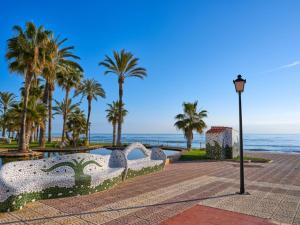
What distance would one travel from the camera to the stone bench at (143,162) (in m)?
10.7

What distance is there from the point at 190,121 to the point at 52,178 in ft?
68.3

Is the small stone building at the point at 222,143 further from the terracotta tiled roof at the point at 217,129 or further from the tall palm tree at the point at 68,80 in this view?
the tall palm tree at the point at 68,80

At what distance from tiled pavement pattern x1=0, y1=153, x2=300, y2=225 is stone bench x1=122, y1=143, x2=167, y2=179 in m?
0.65

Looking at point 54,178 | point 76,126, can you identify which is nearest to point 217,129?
point 54,178

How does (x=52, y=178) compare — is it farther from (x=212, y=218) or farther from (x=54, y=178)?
(x=212, y=218)

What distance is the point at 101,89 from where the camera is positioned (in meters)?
45.1

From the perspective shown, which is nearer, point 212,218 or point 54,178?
point 212,218

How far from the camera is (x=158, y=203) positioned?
22.8ft

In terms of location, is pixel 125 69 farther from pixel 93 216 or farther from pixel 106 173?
pixel 93 216

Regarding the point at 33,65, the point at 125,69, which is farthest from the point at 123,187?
the point at 125,69

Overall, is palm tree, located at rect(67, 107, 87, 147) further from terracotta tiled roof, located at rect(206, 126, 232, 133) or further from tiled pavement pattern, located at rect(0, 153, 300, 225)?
tiled pavement pattern, located at rect(0, 153, 300, 225)

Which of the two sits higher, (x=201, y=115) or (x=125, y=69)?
(x=125, y=69)

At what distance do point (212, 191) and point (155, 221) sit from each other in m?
3.62

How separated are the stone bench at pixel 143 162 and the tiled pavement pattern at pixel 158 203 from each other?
25.7 inches
